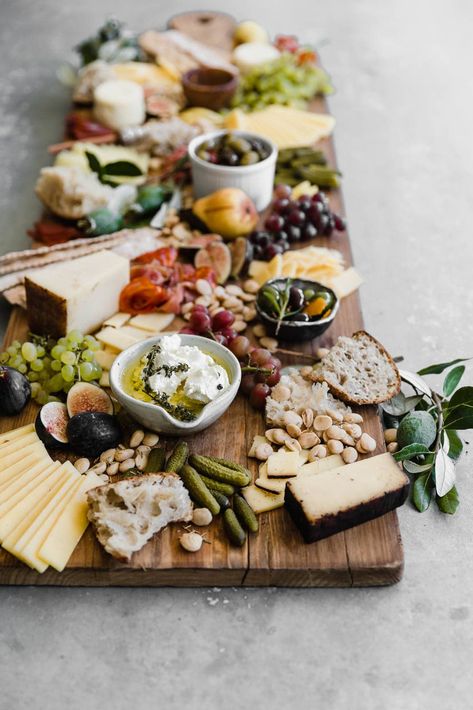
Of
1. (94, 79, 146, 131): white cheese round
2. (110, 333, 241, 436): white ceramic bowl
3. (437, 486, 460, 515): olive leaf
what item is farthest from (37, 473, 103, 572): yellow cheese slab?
(94, 79, 146, 131): white cheese round

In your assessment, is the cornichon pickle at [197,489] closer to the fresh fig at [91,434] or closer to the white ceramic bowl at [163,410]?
the white ceramic bowl at [163,410]

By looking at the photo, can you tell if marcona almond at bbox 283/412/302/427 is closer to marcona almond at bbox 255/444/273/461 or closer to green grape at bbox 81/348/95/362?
marcona almond at bbox 255/444/273/461

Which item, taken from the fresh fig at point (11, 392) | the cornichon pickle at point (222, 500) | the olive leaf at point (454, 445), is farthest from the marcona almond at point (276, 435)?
the fresh fig at point (11, 392)

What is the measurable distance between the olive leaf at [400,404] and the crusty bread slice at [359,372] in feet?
0.11

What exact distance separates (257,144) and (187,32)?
5.34 feet

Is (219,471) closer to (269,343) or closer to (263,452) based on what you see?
(263,452)

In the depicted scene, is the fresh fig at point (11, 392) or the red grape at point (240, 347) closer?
the fresh fig at point (11, 392)

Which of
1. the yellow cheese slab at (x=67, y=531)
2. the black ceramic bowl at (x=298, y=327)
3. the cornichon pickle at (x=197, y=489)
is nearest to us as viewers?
the yellow cheese slab at (x=67, y=531)

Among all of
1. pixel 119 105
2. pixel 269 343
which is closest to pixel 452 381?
pixel 269 343

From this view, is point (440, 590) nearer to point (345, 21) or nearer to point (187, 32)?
point (187, 32)

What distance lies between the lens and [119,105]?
331cm

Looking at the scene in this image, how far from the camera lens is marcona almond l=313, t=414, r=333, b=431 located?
1.97 meters

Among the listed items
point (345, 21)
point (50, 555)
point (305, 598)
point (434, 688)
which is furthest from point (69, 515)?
point (345, 21)

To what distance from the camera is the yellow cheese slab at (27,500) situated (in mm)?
1697
